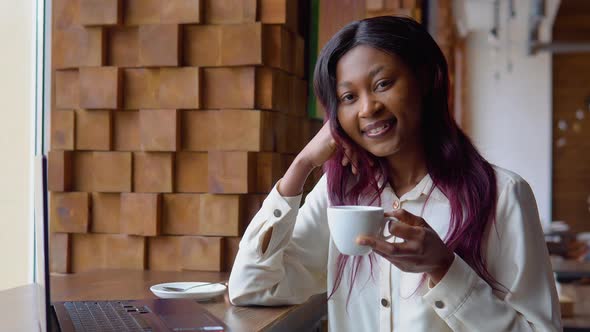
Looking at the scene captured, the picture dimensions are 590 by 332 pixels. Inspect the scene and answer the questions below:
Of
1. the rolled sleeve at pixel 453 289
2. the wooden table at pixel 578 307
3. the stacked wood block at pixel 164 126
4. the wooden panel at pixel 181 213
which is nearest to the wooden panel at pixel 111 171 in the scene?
the stacked wood block at pixel 164 126

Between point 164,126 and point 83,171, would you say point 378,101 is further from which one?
point 83,171

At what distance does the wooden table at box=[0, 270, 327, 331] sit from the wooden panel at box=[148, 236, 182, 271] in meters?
0.05

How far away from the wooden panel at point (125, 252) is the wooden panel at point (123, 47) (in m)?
0.50

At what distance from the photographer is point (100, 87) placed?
2.10 meters

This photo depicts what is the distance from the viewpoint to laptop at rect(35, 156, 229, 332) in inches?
47.1

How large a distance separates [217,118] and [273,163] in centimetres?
20

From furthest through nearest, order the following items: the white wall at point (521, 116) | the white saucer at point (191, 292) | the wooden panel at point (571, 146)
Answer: the wooden panel at point (571, 146) < the white wall at point (521, 116) < the white saucer at point (191, 292)

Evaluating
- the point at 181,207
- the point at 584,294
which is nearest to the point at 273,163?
the point at 181,207

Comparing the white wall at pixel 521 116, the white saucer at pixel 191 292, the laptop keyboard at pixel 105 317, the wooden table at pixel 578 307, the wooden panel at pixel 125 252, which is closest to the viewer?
the laptop keyboard at pixel 105 317

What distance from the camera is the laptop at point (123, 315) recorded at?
3.93 ft

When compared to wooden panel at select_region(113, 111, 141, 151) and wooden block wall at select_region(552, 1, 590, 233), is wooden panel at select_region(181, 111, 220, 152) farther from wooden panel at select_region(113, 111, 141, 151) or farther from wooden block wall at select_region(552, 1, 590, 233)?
wooden block wall at select_region(552, 1, 590, 233)

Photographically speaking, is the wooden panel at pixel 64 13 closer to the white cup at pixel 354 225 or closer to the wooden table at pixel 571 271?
the white cup at pixel 354 225

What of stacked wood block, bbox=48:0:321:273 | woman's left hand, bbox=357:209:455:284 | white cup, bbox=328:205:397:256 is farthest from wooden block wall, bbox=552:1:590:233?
white cup, bbox=328:205:397:256

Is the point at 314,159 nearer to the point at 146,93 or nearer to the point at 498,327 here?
the point at 498,327
